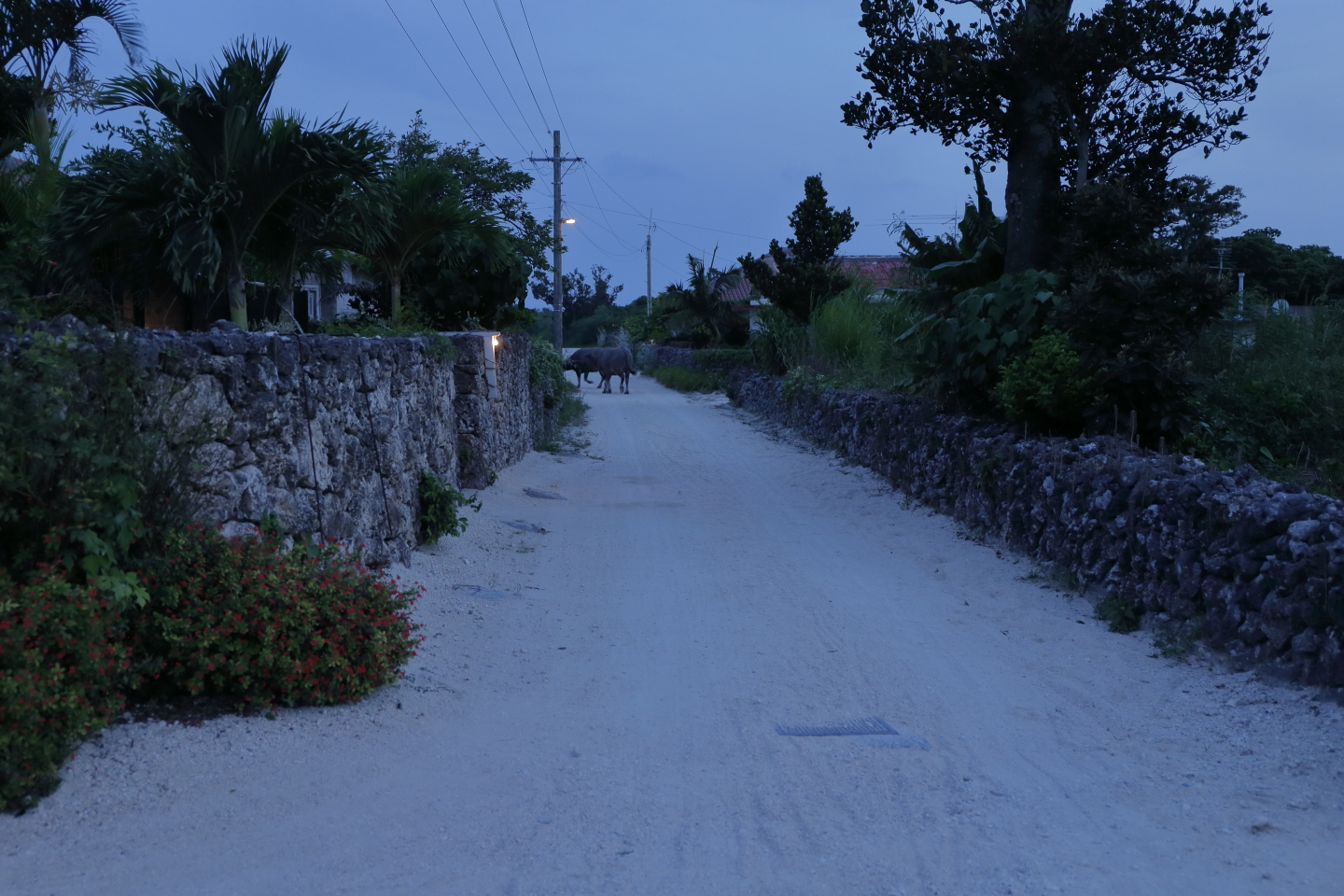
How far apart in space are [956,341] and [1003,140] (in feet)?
11.9

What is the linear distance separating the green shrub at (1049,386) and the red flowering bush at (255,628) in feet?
20.8

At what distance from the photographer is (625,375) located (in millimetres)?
34375

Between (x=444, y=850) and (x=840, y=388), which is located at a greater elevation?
(x=840, y=388)

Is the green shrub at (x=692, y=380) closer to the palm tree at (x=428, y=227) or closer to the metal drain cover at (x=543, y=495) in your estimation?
the palm tree at (x=428, y=227)

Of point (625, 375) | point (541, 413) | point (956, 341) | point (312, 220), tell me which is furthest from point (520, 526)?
point (625, 375)

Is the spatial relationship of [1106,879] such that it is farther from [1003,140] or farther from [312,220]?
[1003,140]

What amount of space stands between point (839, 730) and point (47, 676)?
3.44 metres

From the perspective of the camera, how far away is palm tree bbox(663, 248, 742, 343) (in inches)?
1510

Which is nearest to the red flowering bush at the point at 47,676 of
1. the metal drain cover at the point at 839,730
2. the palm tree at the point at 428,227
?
the metal drain cover at the point at 839,730

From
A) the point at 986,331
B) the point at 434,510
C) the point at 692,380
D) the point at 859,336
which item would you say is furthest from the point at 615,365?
the point at 434,510

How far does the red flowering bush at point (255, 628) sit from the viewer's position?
4.41 meters

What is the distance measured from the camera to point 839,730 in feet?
16.3

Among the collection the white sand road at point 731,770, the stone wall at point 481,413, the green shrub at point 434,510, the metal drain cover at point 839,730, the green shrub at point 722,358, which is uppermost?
the green shrub at point 722,358

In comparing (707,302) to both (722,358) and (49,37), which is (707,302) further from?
(49,37)
